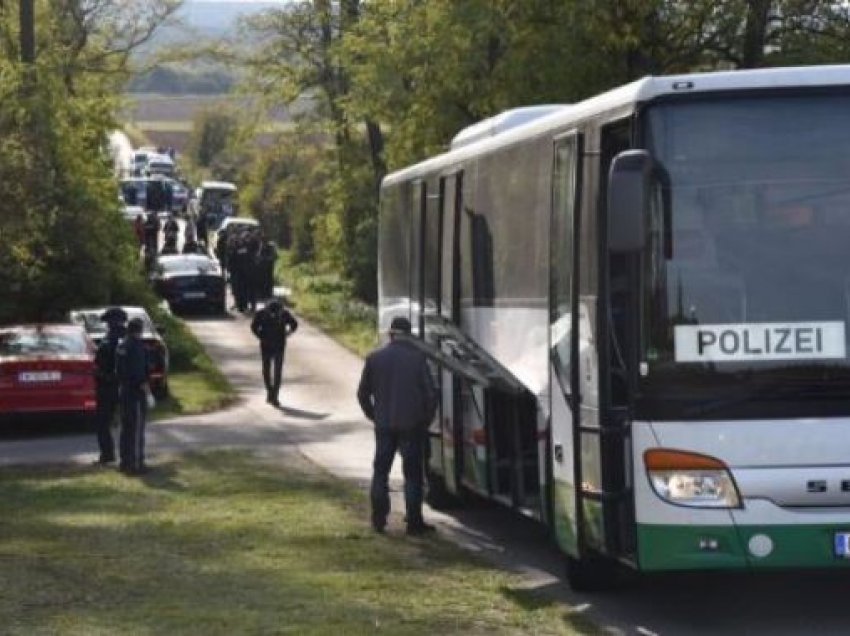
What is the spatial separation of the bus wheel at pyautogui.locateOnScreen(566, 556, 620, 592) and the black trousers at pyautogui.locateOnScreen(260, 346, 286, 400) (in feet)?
58.9

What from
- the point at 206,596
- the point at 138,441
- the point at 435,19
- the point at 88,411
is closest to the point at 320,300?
the point at 435,19

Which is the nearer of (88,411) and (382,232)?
(382,232)

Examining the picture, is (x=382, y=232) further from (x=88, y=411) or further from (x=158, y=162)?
(x=158, y=162)

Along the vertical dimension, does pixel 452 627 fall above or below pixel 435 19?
below

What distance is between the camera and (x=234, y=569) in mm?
14070

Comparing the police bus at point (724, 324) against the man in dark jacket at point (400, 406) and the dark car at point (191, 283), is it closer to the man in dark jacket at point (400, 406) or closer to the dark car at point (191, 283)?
the man in dark jacket at point (400, 406)

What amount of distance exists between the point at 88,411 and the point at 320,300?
2547cm

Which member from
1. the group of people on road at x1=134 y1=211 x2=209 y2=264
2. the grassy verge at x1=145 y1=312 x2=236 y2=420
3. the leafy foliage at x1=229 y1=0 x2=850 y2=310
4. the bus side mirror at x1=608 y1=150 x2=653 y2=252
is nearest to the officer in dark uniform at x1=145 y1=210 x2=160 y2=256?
the group of people on road at x1=134 y1=211 x2=209 y2=264

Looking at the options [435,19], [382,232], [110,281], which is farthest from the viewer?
[110,281]

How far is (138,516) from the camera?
17641mm

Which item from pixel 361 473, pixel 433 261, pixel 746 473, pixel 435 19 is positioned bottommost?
pixel 361 473

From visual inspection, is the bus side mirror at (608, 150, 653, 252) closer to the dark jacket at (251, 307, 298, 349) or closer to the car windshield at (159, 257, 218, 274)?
the dark jacket at (251, 307, 298, 349)

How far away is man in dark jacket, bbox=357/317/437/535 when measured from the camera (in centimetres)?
1573

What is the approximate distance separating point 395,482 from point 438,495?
2.38 meters
